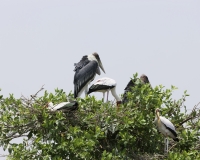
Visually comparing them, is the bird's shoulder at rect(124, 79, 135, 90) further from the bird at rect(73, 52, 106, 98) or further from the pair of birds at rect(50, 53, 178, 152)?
the bird at rect(73, 52, 106, 98)

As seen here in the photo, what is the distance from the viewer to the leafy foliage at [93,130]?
928 cm

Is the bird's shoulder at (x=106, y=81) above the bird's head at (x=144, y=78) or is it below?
below

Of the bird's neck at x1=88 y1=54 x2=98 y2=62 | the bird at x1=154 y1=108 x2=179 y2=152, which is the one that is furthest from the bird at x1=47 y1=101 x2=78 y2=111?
the bird's neck at x1=88 y1=54 x2=98 y2=62

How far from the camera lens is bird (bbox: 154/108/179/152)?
9711 millimetres

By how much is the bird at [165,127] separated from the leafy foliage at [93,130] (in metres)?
0.08

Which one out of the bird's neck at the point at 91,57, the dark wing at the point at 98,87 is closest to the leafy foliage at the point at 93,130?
the dark wing at the point at 98,87

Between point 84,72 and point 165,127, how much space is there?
3096mm

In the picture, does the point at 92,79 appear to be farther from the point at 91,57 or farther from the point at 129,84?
the point at 129,84

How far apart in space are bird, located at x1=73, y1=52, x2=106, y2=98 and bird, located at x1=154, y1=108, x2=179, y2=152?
Answer: 249cm

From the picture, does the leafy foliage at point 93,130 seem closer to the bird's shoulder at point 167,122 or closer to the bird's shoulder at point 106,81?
the bird's shoulder at point 167,122

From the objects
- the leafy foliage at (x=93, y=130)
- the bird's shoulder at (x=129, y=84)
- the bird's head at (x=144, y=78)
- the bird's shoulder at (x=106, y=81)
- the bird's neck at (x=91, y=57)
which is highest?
the bird's neck at (x=91, y=57)

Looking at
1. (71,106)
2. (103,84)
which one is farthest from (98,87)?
(71,106)

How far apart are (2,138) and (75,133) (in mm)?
1231

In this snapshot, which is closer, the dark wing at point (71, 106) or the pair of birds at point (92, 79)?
the dark wing at point (71, 106)
